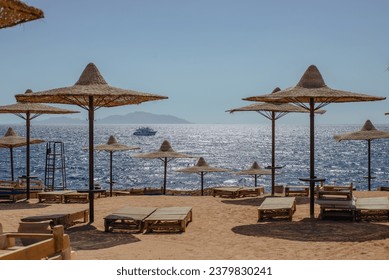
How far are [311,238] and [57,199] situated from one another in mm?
9576

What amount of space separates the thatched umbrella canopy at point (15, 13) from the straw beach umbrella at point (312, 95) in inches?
253

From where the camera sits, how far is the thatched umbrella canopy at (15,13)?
7.04 metres

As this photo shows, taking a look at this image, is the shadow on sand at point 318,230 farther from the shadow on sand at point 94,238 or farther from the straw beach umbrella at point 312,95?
the shadow on sand at point 94,238

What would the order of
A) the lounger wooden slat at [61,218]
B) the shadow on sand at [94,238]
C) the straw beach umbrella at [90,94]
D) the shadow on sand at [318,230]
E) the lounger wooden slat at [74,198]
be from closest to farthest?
the shadow on sand at [94,238], the shadow on sand at [318,230], the lounger wooden slat at [61,218], the straw beach umbrella at [90,94], the lounger wooden slat at [74,198]

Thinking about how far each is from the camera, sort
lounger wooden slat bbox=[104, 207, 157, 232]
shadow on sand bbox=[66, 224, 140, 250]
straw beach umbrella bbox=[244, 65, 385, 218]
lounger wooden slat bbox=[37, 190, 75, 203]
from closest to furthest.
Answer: shadow on sand bbox=[66, 224, 140, 250]
lounger wooden slat bbox=[104, 207, 157, 232]
straw beach umbrella bbox=[244, 65, 385, 218]
lounger wooden slat bbox=[37, 190, 75, 203]

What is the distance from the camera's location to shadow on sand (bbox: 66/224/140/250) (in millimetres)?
9586

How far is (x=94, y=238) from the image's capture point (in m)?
10.4

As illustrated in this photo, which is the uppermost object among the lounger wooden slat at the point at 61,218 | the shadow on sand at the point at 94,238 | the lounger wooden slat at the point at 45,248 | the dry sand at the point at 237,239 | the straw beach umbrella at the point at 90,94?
the straw beach umbrella at the point at 90,94

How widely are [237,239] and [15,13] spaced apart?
5.79 m

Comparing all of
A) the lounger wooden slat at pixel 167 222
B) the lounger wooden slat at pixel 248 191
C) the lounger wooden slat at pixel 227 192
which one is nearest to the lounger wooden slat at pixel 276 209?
the lounger wooden slat at pixel 167 222

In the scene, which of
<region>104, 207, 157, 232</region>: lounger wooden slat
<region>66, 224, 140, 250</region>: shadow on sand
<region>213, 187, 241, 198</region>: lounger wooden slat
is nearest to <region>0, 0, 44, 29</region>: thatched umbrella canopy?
<region>66, 224, 140, 250</region>: shadow on sand

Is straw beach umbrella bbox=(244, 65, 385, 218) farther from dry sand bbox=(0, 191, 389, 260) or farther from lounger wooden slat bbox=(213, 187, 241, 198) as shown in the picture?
lounger wooden slat bbox=(213, 187, 241, 198)

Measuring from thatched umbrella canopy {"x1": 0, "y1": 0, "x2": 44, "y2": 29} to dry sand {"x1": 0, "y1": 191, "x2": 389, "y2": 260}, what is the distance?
3.83 m
